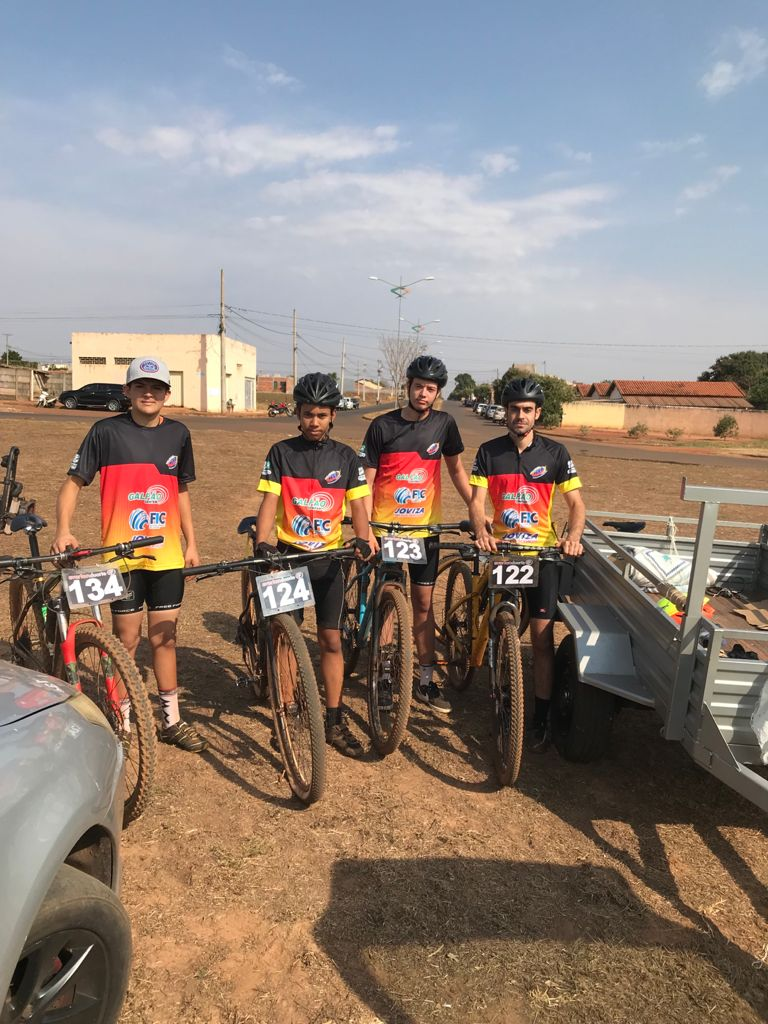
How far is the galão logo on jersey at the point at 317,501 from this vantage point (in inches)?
147

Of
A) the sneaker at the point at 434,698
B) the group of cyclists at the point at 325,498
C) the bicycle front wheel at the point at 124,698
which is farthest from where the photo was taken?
the sneaker at the point at 434,698

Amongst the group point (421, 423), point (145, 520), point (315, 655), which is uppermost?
point (421, 423)

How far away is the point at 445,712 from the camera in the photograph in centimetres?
442

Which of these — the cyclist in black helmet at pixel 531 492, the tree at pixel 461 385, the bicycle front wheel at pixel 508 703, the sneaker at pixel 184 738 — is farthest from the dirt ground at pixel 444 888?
the tree at pixel 461 385

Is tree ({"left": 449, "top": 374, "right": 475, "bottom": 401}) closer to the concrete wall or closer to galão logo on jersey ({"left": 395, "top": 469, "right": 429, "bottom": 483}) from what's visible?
the concrete wall

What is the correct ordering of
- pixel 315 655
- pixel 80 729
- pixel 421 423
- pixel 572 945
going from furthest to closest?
pixel 315 655
pixel 421 423
pixel 572 945
pixel 80 729

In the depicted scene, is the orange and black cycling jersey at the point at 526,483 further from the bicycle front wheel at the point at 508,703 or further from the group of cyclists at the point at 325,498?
the bicycle front wheel at the point at 508,703

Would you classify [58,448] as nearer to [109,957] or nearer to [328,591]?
[328,591]

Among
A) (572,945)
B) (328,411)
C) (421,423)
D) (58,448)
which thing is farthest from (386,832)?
(58,448)

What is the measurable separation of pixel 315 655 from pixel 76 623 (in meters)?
2.39

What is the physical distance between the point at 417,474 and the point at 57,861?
3095mm

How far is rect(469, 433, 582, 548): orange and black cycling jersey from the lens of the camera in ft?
13.2

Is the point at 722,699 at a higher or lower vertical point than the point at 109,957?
higher

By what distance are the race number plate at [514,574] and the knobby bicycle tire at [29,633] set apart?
2.45 metres
